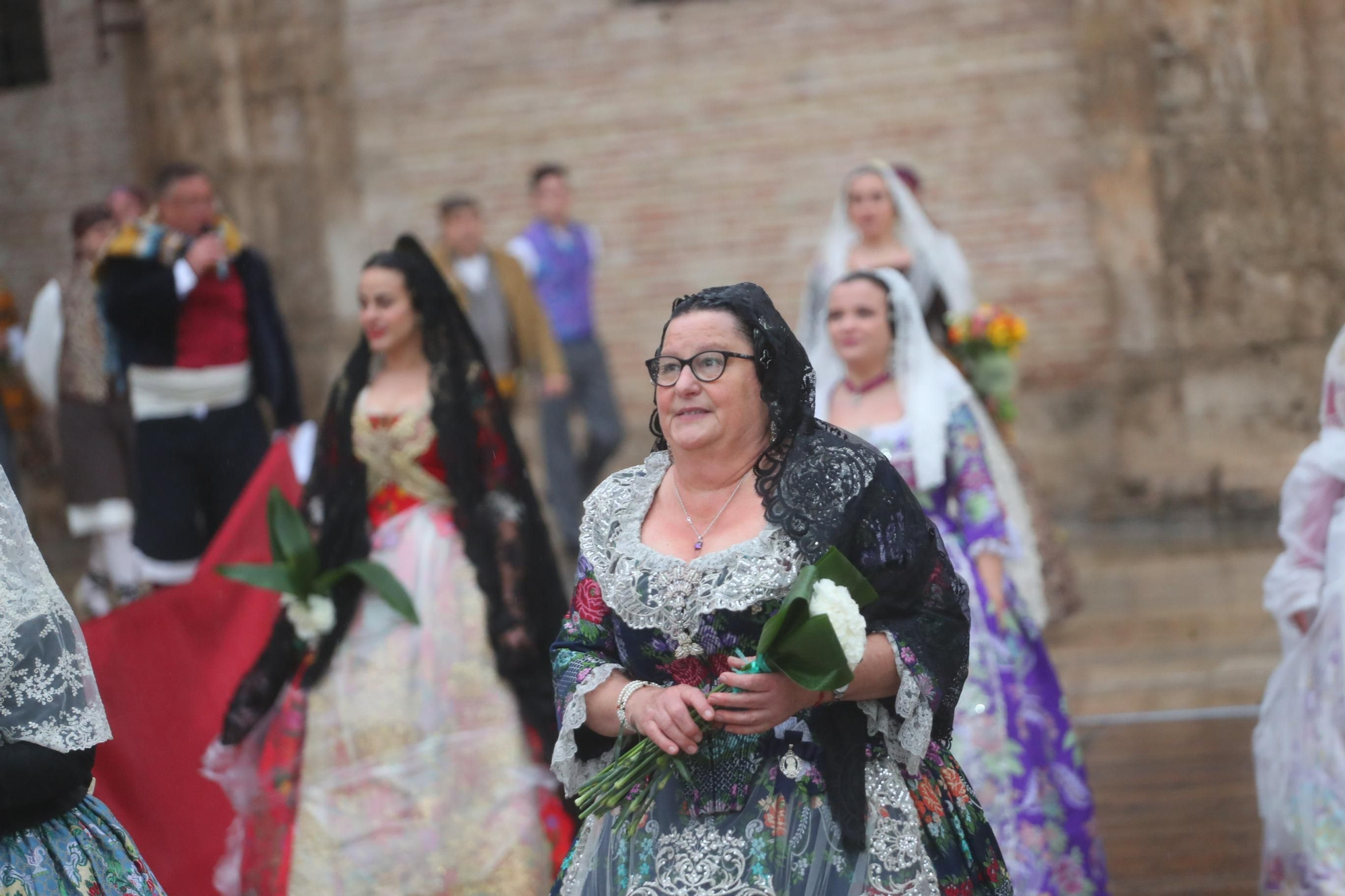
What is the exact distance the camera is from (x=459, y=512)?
517 centimetres

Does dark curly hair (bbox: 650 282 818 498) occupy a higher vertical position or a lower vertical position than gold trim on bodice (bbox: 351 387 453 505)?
higher

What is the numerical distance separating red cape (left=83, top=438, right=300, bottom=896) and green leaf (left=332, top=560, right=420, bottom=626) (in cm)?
81

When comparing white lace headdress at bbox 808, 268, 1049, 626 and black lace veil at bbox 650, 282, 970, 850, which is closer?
black lace veil at bbox 650, 282, 970, 850

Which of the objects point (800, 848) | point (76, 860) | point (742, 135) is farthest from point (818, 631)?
point (742, 135)

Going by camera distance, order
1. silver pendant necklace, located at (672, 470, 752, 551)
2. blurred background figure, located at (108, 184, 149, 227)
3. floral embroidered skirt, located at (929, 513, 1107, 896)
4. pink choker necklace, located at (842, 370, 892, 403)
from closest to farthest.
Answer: silver pendant necklace, located at (672, 470, 752, 551) < floral embroidered skirt, located at (929, 513, 1107, 896) < pink choker necklace, located at (842, 370, 892, 403) < blurred background figure, located at (108, 184, 149, 227)

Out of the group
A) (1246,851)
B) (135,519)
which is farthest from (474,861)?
(135,519)

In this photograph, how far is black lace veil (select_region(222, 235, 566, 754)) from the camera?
197 inches

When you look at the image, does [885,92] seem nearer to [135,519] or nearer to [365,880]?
[135,519]

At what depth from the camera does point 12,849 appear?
312 cm

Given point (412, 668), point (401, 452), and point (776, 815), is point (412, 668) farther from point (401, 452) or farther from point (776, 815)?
point (776, 815)

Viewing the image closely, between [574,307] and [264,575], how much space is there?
570cm

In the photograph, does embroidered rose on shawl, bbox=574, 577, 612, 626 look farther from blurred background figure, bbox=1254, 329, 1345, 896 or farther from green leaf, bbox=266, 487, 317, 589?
blurred background figure, bbox=1254, 329, 1345, 896

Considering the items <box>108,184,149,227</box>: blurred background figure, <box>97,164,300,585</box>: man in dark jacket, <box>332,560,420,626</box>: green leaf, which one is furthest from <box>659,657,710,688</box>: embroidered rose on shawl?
<box>108,184,149,227</box>: blurred background figure

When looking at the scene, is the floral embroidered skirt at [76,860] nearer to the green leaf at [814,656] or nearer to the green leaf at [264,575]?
the green leaf at [814,656]
